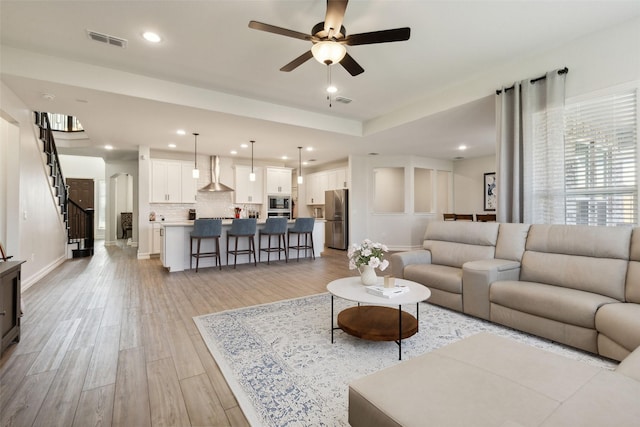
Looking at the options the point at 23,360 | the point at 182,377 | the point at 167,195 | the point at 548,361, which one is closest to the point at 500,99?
the point at 548,361

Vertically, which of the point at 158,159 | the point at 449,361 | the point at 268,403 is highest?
the point at 158,159

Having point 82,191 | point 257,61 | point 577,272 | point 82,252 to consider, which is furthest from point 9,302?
point 82,191

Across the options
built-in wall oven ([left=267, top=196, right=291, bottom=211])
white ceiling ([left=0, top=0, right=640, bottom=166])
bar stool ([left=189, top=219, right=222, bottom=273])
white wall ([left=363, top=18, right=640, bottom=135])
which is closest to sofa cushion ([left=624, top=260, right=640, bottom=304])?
white wall ([left=363, top=18, right=640, bottom=135])

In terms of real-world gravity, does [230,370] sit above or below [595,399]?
below

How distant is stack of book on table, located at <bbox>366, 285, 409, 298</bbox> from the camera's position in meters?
2.41

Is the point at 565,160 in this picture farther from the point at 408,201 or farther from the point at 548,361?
the point at 408,201

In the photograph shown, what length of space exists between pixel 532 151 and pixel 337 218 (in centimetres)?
547

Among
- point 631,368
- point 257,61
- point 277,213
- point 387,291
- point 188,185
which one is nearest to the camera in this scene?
point 631,368

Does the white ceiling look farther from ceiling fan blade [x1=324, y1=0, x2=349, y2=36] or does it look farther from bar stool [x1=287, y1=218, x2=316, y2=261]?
bar stool [x1=287, y1=218, x2=316, y2=261]

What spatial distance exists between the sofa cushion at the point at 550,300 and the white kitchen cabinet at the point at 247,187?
273 inches

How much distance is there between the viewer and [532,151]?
11.4ft

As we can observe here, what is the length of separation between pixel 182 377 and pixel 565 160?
168 inches

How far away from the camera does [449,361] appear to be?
1.38m

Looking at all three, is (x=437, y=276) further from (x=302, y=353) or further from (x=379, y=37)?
(x=379, y=37)
